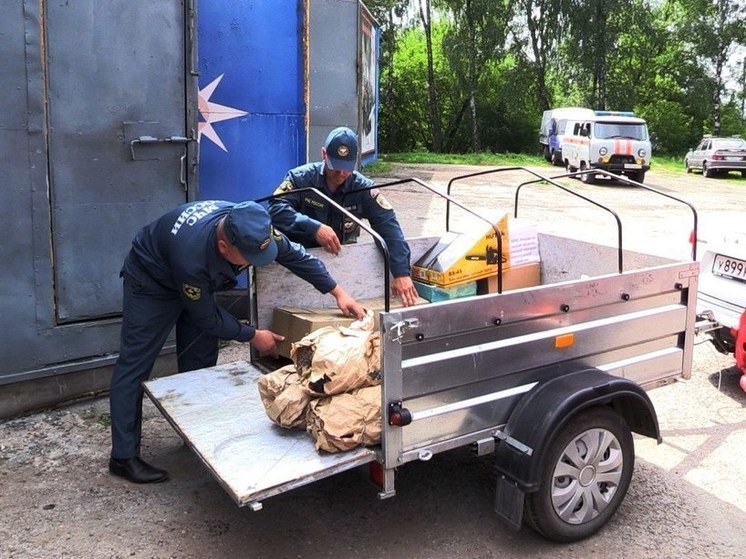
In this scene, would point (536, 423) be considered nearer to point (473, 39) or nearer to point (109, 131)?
point (109, 131)

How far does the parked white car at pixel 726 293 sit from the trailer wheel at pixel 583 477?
1924 millimetres

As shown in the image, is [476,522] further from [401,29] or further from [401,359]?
[401,29]

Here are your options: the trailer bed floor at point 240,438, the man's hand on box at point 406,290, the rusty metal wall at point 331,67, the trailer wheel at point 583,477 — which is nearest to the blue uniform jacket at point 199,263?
the trailer bed floor at point 240,438

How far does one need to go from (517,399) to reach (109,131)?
10.4ft

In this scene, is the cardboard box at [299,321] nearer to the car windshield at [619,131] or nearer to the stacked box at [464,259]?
the stacked box at [464,259]

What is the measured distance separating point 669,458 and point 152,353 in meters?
3.00

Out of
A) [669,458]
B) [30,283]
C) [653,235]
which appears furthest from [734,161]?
[30,283]

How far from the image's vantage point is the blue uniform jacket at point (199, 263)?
337cm

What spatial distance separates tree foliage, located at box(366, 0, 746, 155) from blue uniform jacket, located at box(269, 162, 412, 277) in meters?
29.3

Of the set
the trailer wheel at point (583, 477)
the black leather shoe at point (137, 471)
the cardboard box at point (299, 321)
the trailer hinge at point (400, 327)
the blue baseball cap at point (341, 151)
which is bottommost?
the black leather shoe at point (137, 471)

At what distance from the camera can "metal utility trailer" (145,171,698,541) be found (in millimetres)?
2838

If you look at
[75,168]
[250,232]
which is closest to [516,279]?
[250,232]

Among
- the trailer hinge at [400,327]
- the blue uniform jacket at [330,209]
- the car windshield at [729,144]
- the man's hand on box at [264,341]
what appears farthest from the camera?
the car windshield at [729,144]

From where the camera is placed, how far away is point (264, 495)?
265 cm
